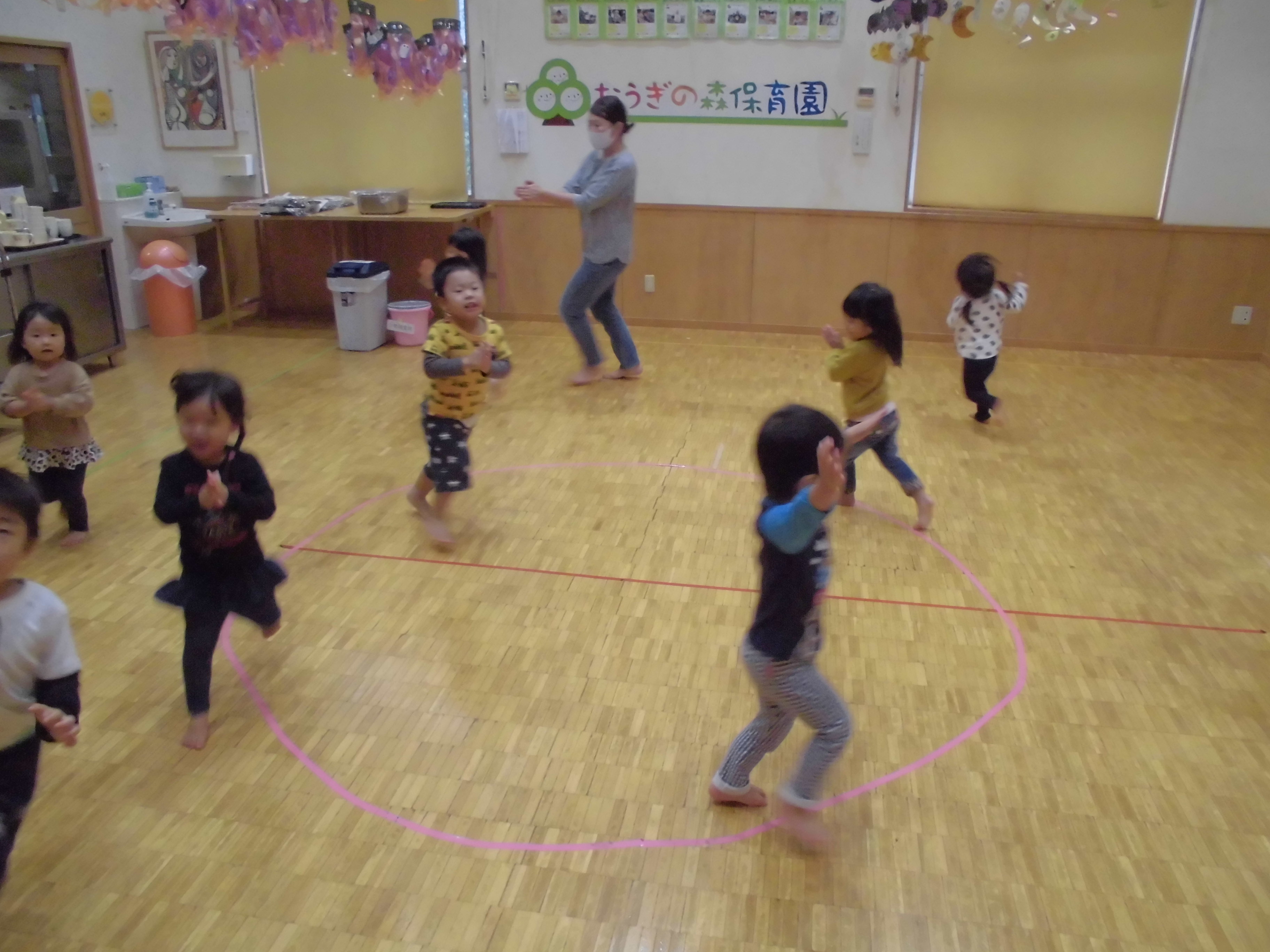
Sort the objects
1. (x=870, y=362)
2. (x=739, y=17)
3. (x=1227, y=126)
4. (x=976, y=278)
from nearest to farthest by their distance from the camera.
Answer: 1. (x=870, y=362)
2. (x=976, y=278)
3. (x=1227, y=126)
4. (x=739, y=17)

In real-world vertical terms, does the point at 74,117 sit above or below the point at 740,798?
above

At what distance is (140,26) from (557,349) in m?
3.68

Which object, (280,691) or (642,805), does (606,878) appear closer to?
(642,805)

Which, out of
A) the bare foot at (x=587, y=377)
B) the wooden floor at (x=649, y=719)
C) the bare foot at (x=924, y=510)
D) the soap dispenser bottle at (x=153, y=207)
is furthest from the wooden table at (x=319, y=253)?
the bare foot at (x=924, y=510)

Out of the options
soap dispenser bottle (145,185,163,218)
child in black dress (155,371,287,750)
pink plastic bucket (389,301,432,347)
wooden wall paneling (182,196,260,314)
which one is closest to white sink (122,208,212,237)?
soap dispenser bottle (145,185,163,218)

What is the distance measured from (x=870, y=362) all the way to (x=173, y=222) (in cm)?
516

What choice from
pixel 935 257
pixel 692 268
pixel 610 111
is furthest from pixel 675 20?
pixel 935 257

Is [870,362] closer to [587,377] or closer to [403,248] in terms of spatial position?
[587,377]

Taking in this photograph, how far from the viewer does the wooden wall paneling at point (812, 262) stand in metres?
6.45

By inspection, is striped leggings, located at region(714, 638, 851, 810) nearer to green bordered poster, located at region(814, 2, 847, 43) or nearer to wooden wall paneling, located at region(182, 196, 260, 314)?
green bordered poster, located at region(814, 2, 847, 43)

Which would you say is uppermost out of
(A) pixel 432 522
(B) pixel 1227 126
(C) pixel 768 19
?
(C) pixel 768 19

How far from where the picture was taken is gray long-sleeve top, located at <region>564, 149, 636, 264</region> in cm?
505

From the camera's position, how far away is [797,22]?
611 centimetres

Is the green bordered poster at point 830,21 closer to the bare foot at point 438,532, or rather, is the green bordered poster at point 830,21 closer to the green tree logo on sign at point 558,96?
the green tree logo on sign at point 558,96
